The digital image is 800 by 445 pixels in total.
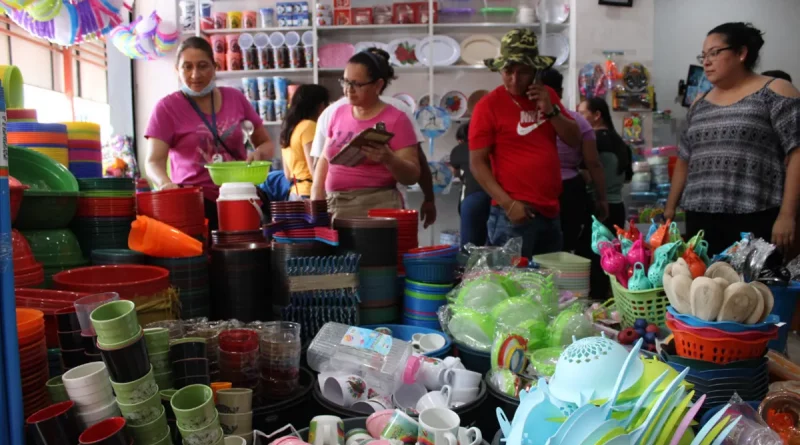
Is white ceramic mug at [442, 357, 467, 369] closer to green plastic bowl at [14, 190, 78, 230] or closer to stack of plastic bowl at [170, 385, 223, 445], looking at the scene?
stack of plastic bowl at [170, 385, 223, 445]

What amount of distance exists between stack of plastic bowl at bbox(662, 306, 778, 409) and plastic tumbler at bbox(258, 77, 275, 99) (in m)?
4.67

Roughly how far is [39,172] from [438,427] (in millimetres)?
1186

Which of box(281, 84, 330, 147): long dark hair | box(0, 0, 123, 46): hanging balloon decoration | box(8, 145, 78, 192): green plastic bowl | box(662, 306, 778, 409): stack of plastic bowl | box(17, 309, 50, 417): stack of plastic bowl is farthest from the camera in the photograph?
box(281, 84, 330, 147): long dark hair

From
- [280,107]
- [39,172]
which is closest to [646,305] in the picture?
[39,172]

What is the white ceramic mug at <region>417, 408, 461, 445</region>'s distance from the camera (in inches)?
33.5

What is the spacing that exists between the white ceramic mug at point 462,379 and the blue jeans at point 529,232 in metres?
Answer: 1.31

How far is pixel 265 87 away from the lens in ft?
16.9

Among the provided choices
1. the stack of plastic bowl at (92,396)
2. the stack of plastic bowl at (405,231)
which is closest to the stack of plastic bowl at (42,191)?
the stack of plastic bowl at (92,396)

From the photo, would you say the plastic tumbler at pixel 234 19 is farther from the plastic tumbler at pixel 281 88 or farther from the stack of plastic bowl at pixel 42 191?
the stack of plastic bowl at pixel 42 191

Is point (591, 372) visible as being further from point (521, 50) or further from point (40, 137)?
point (521, 50)

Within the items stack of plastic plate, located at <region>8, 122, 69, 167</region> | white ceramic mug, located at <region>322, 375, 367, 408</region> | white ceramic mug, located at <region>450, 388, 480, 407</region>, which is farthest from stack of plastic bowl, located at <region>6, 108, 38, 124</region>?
white ceramic mug, located at <region>450, 388, 480, 407</region>

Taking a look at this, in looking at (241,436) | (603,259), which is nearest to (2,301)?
(241,436)

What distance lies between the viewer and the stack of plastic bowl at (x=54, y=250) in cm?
129

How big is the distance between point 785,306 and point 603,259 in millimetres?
423
